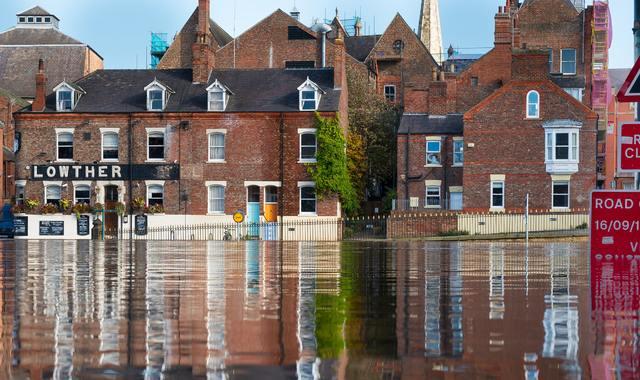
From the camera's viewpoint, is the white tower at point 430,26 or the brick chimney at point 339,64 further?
the white tower at point 430,26

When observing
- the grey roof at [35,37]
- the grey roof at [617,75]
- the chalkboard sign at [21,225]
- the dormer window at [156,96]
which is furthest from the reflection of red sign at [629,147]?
the grey roof at [617,75]

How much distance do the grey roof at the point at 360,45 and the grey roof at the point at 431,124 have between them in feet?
77.8

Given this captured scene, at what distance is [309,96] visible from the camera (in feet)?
199

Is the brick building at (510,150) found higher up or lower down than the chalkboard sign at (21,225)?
higher up

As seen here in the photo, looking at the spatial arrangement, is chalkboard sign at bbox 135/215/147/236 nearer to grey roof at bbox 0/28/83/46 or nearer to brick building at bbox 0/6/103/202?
brick building at bbox 0/6/103/202

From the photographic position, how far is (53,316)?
11375 mm

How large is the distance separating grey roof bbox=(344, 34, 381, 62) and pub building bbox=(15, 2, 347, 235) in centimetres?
2512

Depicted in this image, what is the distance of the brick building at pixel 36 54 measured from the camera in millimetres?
82875

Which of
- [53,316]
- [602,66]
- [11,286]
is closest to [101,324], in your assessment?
[53,316]

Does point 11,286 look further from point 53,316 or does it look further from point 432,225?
point 432,225

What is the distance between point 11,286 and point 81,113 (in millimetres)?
46851

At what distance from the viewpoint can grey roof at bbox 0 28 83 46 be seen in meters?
85.4

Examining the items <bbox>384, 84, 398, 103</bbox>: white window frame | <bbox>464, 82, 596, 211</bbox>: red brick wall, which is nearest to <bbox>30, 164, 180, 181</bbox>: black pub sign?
<bbox>464, 82, 596, 211</bbox>: red brick wall

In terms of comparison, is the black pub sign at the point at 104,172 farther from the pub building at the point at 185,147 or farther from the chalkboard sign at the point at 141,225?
the chalkboard sign at the point at 141,225
